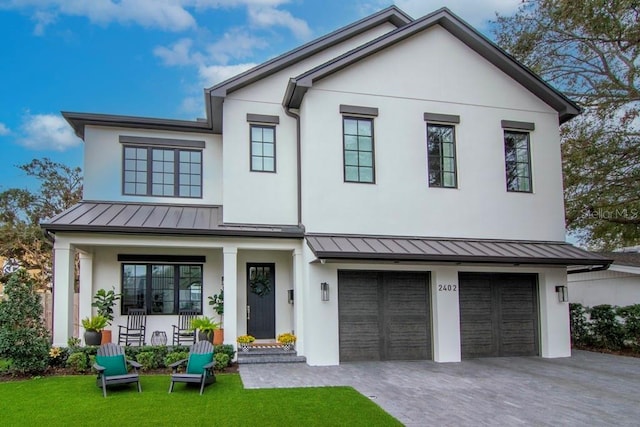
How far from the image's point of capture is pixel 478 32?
1380 centimetres

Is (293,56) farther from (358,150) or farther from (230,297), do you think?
(230,297)

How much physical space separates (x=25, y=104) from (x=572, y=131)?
26.1 meters

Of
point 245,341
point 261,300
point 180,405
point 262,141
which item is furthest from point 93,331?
point 262,141

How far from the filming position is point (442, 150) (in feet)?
45.1

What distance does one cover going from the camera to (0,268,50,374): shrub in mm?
9945

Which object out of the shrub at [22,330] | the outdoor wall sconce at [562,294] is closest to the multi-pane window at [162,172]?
the shrub at [22,330]

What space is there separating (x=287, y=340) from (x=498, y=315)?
18.8 feet

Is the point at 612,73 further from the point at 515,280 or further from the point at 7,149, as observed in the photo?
the point at 7,149

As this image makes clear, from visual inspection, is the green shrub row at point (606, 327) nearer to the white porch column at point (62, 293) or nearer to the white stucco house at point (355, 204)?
the white stucco house at point (355, 204)

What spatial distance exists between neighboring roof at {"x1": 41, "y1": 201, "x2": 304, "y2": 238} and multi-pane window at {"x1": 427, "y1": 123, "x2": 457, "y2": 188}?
4.04 metres

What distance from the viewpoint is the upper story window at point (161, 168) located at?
566 inches

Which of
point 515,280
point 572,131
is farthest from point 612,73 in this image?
point 515,280

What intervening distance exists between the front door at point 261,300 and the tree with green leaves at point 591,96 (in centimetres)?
1134

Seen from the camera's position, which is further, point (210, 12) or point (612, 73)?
point (210, 12)
